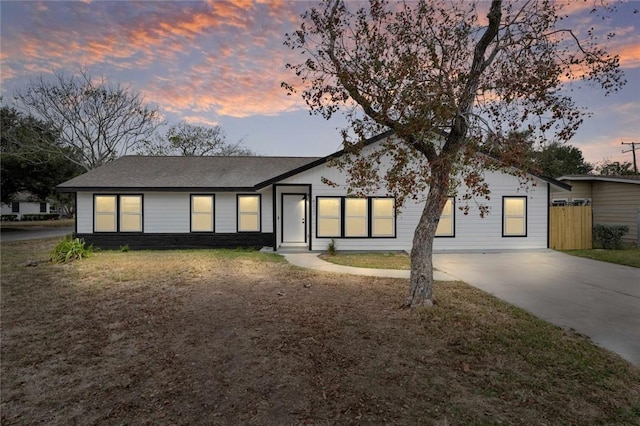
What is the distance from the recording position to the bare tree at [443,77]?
5.31m

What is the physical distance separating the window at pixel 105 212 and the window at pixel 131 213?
1.08ft

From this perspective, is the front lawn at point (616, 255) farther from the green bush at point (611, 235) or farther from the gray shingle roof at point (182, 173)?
the gray shingle roof at point (182, 173)

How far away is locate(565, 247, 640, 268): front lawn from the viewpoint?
10995 millimetres

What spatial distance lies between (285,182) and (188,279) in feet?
20.0

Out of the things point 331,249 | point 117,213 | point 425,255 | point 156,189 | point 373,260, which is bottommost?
point 373,260

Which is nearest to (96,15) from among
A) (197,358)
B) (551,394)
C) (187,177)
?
(187,177)

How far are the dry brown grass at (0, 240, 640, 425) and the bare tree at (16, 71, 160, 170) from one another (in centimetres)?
2289

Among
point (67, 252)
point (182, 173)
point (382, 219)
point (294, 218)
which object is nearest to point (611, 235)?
point (382, 219)

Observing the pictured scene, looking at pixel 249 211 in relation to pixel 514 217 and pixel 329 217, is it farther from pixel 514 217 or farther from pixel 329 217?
pixel 514 217

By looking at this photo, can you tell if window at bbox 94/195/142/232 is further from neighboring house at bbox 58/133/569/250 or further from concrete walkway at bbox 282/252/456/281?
concrete walkway at bbox 282/252/456/281

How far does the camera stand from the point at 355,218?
46.2 feet

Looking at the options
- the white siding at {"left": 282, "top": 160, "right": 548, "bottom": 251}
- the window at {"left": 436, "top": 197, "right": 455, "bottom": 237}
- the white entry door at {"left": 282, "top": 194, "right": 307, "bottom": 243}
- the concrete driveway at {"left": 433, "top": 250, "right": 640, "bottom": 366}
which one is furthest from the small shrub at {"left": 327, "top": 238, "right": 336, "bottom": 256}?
the window at {"left": 436, "top": 197, "right": 455, "bottom": 237}

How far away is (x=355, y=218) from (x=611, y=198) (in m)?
13.2

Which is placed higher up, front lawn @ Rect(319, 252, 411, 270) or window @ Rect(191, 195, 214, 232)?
window @ Rect(191, 195, 214, 232)
